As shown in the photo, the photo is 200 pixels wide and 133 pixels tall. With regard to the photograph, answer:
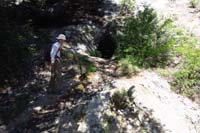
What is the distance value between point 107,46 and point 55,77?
14.0 feet

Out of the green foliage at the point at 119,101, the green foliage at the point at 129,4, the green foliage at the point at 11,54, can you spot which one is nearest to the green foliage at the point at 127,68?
the green foliage at the point at 119,101

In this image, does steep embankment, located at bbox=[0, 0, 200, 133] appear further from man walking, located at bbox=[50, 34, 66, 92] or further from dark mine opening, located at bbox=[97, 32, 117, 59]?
dark mine opening, located at bbox=[97, 32, 117, 59]

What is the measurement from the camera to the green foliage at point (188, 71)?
10.7 meters

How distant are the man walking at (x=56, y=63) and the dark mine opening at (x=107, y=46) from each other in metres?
3.71

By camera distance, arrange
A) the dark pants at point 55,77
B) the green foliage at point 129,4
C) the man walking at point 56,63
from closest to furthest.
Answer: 1. the man walking at point 56,63
2. the dark pants at point 55,77
3. the green foliage at point 129,4

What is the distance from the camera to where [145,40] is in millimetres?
12117

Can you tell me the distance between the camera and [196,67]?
36.4 ft

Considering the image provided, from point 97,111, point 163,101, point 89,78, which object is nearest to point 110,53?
point 89,78

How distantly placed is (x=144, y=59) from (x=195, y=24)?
288 centimetres

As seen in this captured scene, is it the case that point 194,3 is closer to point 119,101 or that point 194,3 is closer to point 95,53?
point 95,53

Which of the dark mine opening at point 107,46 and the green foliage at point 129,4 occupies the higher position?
the green foliage at point 129,4

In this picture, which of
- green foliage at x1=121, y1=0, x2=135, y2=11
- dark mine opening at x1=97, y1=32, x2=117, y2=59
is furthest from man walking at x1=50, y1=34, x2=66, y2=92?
green foliage at x1=121, y1=0, x2=135, y2=11

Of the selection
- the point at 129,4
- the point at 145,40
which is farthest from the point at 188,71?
the point at 129,4

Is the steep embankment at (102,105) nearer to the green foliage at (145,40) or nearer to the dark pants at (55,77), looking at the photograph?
the dark pants at (55,77)
